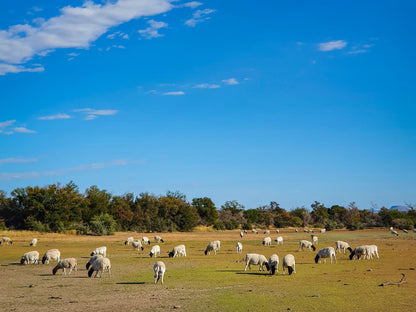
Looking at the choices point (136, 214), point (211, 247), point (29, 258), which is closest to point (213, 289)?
point (29, 258)

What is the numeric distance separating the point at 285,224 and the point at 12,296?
3766 inches

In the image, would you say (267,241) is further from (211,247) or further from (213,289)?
(213,289)

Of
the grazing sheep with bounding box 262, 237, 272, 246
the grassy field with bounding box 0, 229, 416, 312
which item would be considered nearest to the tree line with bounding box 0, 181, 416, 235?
the grazing sheep with bounding box 262, 237, 272, 246

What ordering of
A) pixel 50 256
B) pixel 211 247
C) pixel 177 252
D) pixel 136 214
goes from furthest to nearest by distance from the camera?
pixel 136 214 → pixel 211 247 → pixel 177 252 → pixel 50 256

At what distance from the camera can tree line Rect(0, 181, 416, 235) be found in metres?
67.9

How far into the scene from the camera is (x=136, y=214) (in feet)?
279

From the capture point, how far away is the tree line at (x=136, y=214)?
67875 millimetres

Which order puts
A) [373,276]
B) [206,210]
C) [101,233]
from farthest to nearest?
[206,210] < [101,233] < [373,276]

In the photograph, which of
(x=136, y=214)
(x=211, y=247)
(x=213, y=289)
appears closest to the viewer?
(x=213, y=289)

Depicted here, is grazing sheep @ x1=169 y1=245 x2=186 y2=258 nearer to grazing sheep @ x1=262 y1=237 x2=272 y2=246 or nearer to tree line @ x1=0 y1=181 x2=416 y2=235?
grazing sheep @ x1=262 y1=237 x2=272 y2=246

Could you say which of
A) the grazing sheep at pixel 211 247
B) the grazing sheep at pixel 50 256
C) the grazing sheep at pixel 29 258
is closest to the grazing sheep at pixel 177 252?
the grazing sheep at pixel 211 247

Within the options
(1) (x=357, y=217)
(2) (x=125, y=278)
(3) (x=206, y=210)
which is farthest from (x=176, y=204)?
(2) (x=125, y=278)

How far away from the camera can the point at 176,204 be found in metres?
93.4

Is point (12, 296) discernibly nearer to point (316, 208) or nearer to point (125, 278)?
point (125, 278)
